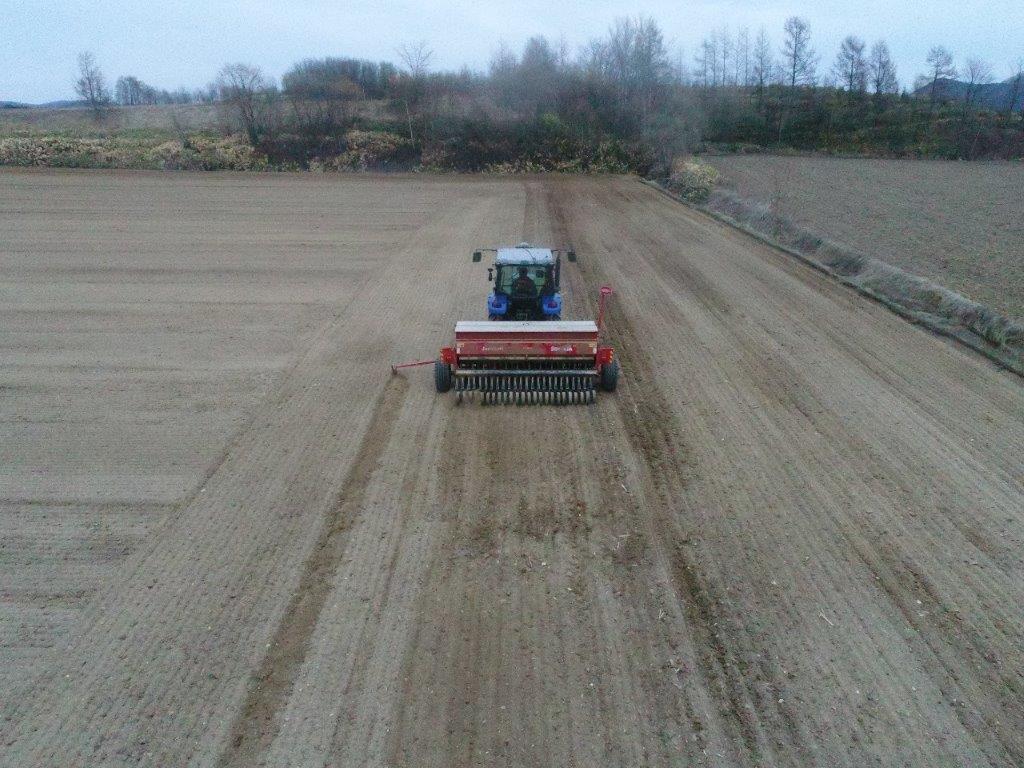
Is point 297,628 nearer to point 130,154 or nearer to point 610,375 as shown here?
point 610,375

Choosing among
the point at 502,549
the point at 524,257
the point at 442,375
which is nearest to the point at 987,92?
the point at 524,257

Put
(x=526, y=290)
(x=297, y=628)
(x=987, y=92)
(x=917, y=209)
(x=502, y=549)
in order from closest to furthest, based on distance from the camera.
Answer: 1. (x=297, y=628)
2. (x=502, y=549)
3. (x=526, y=290)
4. (x=917, y=209)
5. (x=987, y=92)

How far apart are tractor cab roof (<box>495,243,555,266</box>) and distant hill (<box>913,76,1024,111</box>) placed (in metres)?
68.8

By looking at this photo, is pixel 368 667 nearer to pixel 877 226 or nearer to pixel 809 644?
pixel 809 644

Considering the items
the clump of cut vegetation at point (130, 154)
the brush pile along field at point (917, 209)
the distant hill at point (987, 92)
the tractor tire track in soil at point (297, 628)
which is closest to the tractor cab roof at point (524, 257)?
the tractor tire track in soil at point (297, 628)

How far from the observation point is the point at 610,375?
1099cm

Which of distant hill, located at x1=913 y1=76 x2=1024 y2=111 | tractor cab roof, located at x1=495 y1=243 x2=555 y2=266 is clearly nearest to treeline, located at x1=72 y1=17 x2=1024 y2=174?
distant hill, located at x1=913 y1=76 x2=1024 y2=111

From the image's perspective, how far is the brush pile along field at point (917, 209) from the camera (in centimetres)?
1784

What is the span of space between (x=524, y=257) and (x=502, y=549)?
6644 mm

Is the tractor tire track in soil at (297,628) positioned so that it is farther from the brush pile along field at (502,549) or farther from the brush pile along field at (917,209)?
the brush pile along field at (917,209)

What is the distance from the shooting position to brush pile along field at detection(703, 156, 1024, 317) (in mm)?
17844

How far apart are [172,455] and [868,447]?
→ 10300 mm

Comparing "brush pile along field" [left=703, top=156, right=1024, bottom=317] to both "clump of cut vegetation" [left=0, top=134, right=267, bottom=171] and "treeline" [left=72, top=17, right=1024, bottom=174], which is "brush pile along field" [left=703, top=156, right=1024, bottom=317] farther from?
"clump of cut vegetation" [left=0, top=134, right=267, bottom=171]

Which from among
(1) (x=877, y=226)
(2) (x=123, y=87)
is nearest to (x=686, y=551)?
(1) (x=877, y=226)
